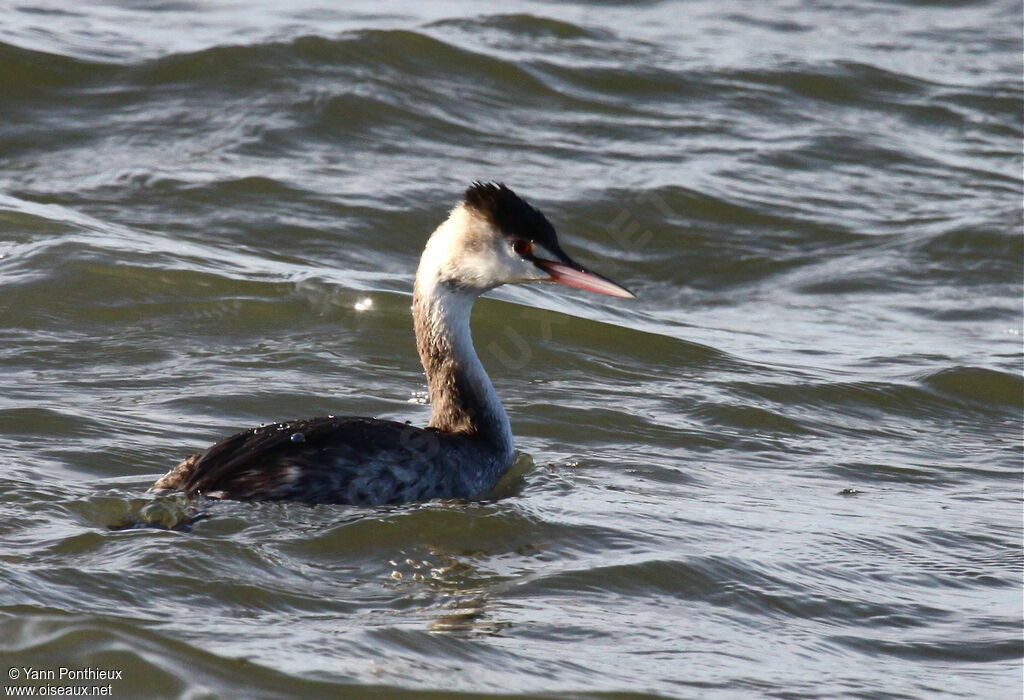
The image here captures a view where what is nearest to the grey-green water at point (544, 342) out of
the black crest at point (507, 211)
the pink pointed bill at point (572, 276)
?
the pink pointed bill at point (572, 276)

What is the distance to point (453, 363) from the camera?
688 cm

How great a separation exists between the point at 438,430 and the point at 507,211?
0.99m

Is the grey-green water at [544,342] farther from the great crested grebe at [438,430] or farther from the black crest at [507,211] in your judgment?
the black crest at [507,211]

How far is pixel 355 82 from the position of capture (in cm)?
1388

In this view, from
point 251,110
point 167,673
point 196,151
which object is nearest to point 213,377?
point 167,673

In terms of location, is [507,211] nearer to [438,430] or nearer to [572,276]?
[572,276]

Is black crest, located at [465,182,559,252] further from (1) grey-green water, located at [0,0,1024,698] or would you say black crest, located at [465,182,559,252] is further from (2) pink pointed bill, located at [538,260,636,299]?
(1) grey-green water, located at [0,0,1024,698]

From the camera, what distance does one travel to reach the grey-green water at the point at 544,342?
5.16 metres

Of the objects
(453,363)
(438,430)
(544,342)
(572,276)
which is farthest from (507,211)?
(544,342)

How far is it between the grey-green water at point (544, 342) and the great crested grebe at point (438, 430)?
0.35 ft

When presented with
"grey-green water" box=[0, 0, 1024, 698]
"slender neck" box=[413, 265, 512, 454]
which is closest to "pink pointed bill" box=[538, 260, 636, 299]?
"slender neck" box=[413, 265, 512, 454]

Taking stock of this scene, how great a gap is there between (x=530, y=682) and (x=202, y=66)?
9.92 metres

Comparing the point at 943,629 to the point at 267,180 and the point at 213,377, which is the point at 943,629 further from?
the point at 267,180

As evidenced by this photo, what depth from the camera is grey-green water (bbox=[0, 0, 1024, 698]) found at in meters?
5.16
